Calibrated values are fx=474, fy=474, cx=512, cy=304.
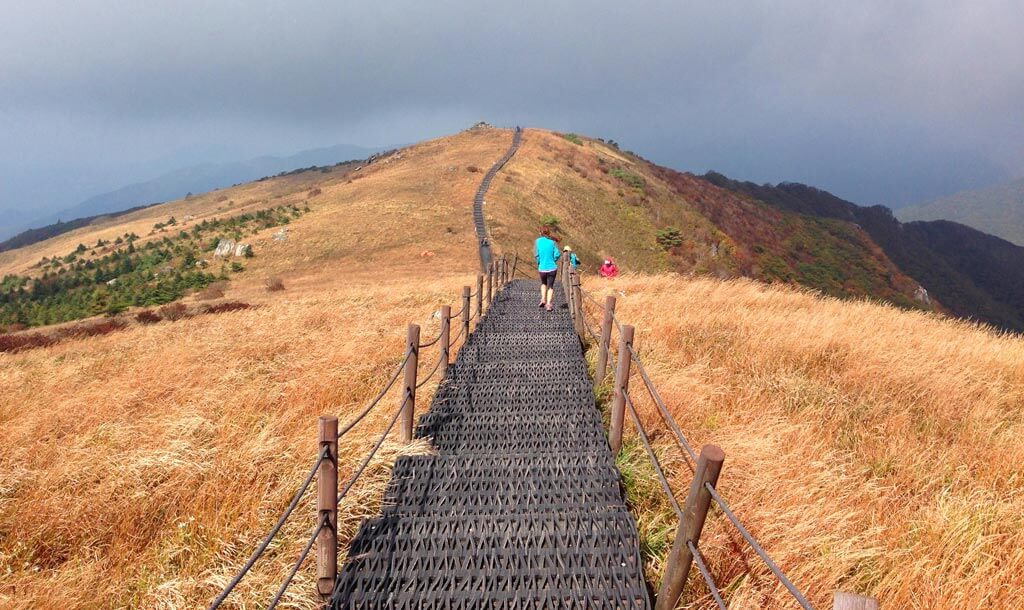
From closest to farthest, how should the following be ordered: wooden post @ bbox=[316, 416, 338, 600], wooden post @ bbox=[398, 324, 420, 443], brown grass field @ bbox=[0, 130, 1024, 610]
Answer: wooden post @ bbox=[316, 416, 338, 600] < brown grass field @ bbox=[0, 130, 1024, 610] < wooden post @ bbox=[398, 324, 420, 443]

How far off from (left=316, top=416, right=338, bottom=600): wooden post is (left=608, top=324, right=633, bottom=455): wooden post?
2.60 m

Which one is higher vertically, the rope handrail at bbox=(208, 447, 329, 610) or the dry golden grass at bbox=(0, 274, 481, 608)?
the rope handrail at bbox=(208, 447, 329, 610)

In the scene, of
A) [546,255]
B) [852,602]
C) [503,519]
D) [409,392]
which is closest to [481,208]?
[546,255]

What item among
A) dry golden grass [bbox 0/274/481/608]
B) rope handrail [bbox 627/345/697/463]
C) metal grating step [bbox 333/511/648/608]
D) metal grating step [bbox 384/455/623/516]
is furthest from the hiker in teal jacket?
metal grating step [bbox 333/511/648/608]

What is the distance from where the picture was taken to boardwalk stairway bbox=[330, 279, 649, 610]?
2.97m

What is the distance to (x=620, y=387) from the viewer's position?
4477 millimetres

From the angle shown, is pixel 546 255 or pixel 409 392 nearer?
pixel 409 392

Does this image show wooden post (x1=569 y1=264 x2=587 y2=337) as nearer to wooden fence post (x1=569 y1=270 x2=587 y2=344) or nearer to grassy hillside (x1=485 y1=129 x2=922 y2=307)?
wooden fence post (x1=569 y1=270 x2=587 y2=344)

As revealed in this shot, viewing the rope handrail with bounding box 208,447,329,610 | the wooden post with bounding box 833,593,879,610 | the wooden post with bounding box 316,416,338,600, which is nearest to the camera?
the wooden post with bounding box 833,593,879,610

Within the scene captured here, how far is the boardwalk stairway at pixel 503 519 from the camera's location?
2.97 m

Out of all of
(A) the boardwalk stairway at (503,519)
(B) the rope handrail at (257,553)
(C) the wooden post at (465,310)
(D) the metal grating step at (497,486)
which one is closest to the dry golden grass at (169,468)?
(D) the metal grating step at (497,486)

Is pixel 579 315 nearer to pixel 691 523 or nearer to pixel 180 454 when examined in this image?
pixel 180 454

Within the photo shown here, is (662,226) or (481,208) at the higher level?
(481,208)

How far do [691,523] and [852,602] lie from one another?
1.08 meters
